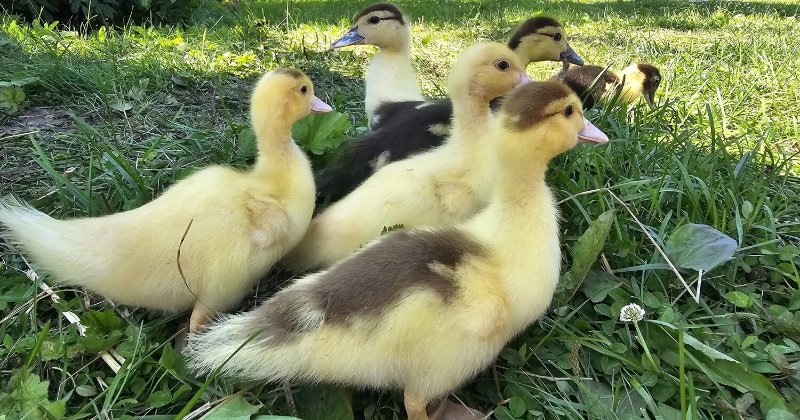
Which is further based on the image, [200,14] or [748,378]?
[200,14]

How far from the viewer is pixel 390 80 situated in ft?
8.80

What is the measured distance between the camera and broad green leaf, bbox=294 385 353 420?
1.32 m

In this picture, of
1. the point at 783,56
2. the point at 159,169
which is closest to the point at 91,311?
the point at 159,169

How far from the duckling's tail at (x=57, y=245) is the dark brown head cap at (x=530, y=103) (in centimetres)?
107

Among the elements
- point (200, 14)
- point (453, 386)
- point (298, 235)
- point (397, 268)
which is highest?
point (397, 268)

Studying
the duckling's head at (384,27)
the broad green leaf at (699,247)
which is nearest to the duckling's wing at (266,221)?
the broad green leaf at (699,247)

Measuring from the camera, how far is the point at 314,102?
1.80 m

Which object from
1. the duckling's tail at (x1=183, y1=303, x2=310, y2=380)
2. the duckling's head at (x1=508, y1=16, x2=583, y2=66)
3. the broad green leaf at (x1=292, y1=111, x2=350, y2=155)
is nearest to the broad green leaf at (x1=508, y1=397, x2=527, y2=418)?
the duckling's tail at (x1=183, y1=303, x2=310, y2=380)

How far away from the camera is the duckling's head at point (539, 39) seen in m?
2.94

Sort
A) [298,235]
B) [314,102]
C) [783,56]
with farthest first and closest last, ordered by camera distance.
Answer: [783,56]
[314,102]
[298,235]

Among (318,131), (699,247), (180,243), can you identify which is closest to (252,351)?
(180,243)

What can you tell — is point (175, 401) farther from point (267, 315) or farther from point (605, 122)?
point (605, 122)

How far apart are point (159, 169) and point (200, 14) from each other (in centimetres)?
400

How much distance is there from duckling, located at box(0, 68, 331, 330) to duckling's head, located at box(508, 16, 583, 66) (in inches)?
73.7
